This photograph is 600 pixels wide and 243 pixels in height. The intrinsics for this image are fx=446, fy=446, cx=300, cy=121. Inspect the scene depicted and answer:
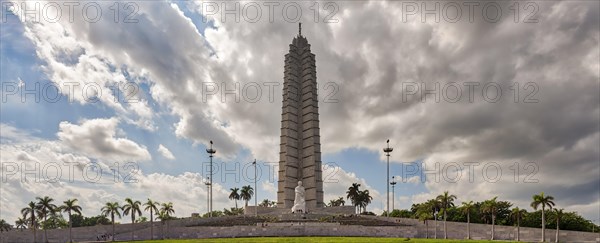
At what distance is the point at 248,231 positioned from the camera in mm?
48438

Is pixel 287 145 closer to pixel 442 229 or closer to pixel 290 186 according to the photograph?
pixel 290 186

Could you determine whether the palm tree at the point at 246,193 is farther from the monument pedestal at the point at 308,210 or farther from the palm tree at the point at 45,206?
the palm tree at the point at 45,206

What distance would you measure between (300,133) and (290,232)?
46.5 m

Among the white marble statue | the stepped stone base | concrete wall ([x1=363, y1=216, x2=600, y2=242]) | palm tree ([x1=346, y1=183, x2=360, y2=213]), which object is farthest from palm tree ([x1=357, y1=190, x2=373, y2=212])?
concrete wall ([x1=363, y1=216, x2=600, y2=242])

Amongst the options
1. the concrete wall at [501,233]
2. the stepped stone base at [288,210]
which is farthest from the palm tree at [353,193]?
the concrete wall at [501,233]

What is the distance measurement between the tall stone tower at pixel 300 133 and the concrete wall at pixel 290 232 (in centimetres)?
3192

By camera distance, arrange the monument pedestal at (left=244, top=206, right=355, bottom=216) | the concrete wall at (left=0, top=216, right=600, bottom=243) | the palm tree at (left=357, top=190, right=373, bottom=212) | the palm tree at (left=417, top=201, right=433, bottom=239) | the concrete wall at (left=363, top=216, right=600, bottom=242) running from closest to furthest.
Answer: the concrete wall at (left=363, top=216, right=600, bottom=242) → the concrete wall at (left=0, top=216, right=600, bottom=243) → the palm tree at (left=417, top=201, right=433, bottom=239) → the monument pedestal at (left=244, top=206, right=355, bottom=216) → the palm tree at (left=357, top=190, right=373, bottom=212)

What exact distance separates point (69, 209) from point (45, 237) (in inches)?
178

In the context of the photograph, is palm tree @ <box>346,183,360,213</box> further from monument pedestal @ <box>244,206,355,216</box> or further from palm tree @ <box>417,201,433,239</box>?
palm tree @ <box>417,201,433,239</box>

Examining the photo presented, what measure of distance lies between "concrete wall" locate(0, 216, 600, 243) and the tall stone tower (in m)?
31.9

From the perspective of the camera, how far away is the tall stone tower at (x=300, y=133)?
86188 mm

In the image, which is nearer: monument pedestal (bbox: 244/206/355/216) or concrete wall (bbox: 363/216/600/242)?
concrete wall (bbox: 363/216/600/242)

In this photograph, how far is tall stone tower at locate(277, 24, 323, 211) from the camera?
8619cm

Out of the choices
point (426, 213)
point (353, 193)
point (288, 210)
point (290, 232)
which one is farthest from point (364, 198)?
point (290, 232)
